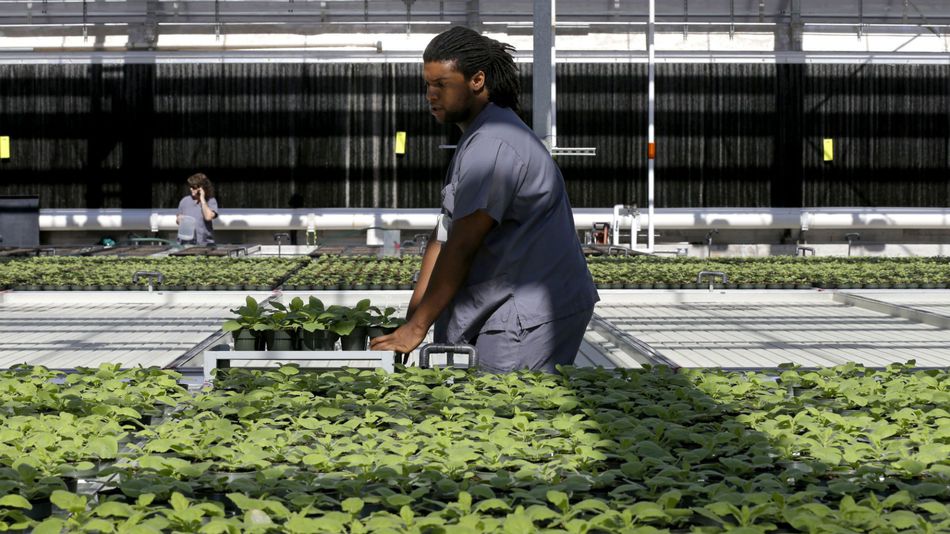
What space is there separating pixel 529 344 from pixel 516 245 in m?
0.38

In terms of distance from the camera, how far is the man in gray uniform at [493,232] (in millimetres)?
3420

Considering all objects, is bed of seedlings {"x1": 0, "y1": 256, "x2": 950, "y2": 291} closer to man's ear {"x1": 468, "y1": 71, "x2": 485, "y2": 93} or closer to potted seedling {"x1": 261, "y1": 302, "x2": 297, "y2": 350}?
potted seedling {"x1": 261, "y1": 302, "x2": 297, "y2": 350}

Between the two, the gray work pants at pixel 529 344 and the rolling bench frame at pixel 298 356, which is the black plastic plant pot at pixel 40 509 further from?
the gray work pants at pixel 529 344

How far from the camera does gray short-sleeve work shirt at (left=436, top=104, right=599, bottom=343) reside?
3.50 meters

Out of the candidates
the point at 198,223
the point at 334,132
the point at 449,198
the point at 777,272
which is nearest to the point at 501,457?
the point at 449,198

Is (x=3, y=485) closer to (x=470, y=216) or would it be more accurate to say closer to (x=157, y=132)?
(x=470, y=216)

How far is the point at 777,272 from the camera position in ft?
43.4

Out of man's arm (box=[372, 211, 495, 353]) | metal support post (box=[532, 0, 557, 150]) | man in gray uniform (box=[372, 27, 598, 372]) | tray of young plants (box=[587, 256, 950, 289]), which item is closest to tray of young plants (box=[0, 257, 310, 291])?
metal support post (box=[532, 0, 557, 150])

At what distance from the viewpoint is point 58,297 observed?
34.9 ft

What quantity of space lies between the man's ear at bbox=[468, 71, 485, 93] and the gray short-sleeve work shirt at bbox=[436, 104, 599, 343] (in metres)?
0.07

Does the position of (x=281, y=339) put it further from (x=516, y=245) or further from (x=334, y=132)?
(x=334, y=132)

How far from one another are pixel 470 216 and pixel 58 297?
27.1 ft

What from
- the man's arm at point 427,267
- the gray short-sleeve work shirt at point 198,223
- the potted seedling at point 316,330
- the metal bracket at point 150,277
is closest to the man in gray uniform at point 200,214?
the gray short-sleeve work shirt at point 198,223

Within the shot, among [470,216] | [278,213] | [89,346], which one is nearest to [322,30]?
[278,213]
